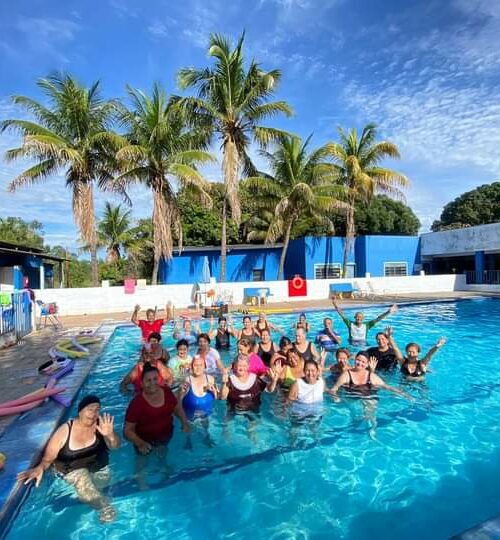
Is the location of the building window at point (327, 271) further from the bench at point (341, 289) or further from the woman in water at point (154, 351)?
the woman in water at point (154, 351)

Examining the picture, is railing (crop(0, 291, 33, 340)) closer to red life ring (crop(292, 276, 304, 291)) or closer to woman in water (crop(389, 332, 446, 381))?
woman in water (crop(389, 332, 446, 381))

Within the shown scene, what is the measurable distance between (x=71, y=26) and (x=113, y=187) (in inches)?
349

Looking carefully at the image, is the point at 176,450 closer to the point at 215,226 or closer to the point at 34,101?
the point at 34,101

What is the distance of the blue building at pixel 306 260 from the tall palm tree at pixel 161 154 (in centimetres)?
500

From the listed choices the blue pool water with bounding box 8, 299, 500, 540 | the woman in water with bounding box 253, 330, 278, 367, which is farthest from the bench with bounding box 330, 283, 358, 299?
the blue pool water with bounding box 8, 299, 500, 540

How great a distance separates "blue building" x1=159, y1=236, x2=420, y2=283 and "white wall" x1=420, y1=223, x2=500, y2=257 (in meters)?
0.88

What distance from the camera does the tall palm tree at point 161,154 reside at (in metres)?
20.1

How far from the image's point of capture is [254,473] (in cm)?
453

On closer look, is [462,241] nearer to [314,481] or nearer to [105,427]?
[314,481]

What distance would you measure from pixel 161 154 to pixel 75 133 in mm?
4040

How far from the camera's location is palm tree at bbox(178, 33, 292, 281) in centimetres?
2014

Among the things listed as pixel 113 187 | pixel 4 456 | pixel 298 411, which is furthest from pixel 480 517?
pixel 113 187

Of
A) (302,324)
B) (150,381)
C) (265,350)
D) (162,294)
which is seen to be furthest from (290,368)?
(162,294)

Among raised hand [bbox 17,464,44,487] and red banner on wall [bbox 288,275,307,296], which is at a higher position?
red banner on wall [bbox 288,275,307,296]
